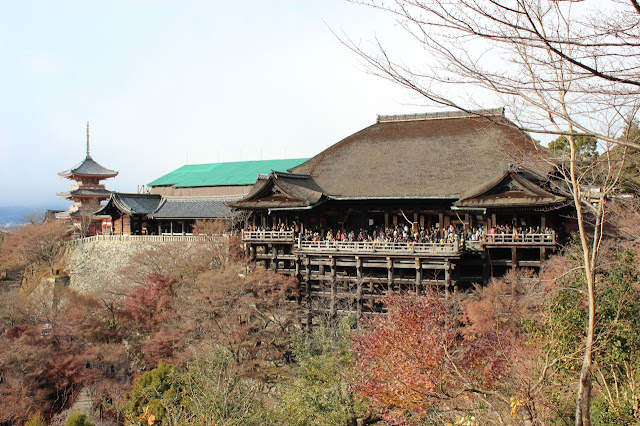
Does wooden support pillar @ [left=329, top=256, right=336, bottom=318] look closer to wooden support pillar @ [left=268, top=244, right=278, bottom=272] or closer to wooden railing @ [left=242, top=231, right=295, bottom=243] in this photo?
wooden railing @ [left=242, top=231, right=295, bottom=243]

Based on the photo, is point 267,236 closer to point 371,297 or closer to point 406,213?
point 371,297

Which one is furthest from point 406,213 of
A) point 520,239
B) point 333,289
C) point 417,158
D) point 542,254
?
point 542,254

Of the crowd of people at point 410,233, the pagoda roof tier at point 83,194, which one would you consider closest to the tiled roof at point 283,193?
the crowd of people at point 410,233

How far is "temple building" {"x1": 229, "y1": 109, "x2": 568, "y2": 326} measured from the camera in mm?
19156

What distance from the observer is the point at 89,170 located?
42938 millimetres

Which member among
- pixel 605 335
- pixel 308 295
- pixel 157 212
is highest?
pixel 157 212

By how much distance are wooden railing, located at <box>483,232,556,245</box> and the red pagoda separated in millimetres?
28484

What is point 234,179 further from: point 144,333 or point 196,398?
point 196,398

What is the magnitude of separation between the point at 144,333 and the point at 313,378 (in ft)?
34.4

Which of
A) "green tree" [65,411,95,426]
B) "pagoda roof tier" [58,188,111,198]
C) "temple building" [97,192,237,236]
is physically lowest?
"green tree" [65,411,95,426]

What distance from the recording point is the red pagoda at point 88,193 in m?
39.6

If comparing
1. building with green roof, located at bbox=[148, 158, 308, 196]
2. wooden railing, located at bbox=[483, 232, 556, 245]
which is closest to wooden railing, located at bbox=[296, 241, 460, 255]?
wooden railing, located at bbox=[483, 232, 556, 245]

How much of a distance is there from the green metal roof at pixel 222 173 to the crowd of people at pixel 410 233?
1351cm

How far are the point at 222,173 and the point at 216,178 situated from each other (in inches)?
57.3
